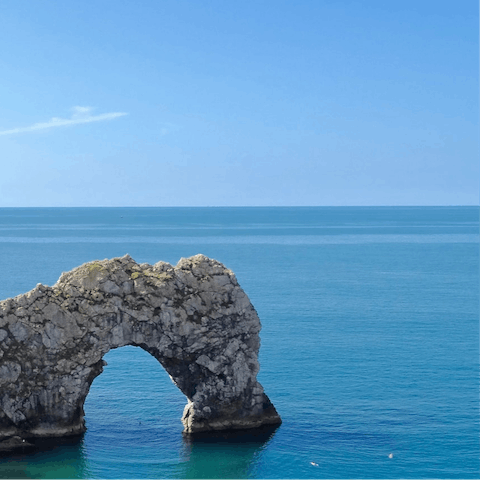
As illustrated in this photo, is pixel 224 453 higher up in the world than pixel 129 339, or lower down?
lower down

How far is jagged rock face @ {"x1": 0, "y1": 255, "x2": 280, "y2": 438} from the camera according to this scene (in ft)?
134

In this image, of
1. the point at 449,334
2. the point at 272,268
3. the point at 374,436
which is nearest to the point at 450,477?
the point at 374,436

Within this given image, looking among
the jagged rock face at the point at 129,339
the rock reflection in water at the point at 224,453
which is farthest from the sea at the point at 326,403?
the jagged rock face at the point at 129,339

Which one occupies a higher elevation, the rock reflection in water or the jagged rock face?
the jagged rock face

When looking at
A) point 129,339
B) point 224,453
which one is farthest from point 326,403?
point 129,339

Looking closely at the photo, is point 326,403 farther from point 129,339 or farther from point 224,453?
point 129,339

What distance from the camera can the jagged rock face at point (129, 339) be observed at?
40875mm

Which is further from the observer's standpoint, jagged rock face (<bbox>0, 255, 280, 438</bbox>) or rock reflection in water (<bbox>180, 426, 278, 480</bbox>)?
jagged rock face (<bbox>0, 255, 280, 438</bbox>)

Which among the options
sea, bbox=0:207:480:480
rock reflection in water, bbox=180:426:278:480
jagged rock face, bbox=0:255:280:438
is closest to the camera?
rock reflection in water, bbox=180:426:278:480

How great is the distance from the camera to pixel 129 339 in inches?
1672

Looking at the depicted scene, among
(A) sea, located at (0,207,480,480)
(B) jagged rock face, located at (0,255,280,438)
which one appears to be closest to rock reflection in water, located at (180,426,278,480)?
(A) sea, located at (0,207,480,480)

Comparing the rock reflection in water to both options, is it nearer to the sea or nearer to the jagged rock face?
the sea

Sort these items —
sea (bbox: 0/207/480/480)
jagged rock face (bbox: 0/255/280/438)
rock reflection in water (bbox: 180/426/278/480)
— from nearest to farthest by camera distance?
rock reflection in water (bbox: 180/426/278/480) < sea (bbox: 0/207/480/480) < jagged rock face (bbox: 0/255/280/438)

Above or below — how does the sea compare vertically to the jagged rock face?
below
